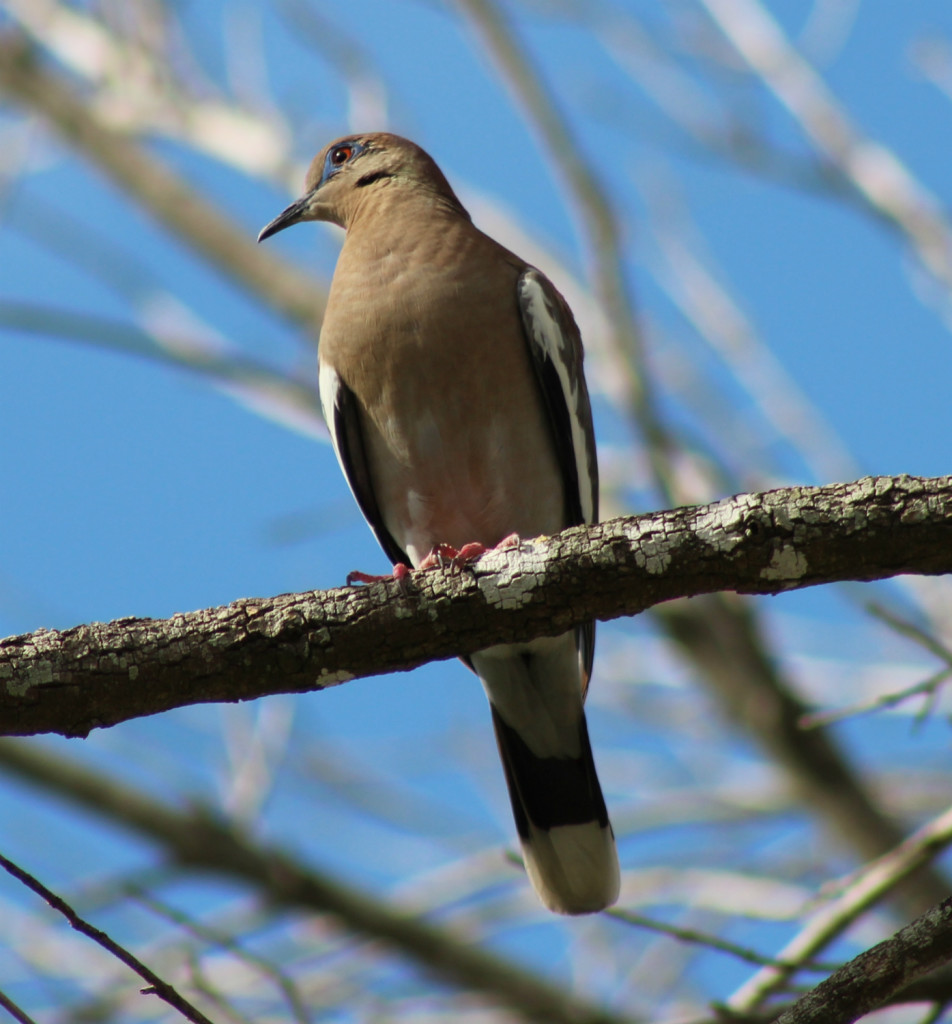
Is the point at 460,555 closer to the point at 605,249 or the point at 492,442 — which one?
the point at 492,442

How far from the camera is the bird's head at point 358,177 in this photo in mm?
5414

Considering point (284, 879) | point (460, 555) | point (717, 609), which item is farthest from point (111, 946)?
point (717, 609)

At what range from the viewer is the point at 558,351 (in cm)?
448

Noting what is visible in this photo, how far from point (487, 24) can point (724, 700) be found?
4.38m

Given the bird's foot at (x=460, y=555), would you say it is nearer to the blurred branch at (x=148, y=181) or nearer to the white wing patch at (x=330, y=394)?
the white wing patch at (x=330, y=394)

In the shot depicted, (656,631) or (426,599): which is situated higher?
(656,631)

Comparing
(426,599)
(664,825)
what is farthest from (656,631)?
(426,599)

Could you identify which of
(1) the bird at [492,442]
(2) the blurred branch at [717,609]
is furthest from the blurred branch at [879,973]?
(2) the blurred branch at [717,609]

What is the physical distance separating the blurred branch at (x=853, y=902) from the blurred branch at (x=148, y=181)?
665 cm

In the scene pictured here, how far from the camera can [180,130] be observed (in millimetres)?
9703

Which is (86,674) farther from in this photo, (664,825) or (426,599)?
(664,825)

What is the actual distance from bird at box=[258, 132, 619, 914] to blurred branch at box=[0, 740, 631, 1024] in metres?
1.61

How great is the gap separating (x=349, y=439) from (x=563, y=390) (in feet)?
2.64

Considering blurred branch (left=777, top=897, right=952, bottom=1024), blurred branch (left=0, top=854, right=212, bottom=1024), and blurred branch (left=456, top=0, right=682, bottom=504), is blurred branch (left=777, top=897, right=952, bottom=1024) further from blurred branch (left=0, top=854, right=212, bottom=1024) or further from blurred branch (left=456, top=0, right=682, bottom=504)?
blurred branch (left=456, top=0, right=682, bottom=504)
